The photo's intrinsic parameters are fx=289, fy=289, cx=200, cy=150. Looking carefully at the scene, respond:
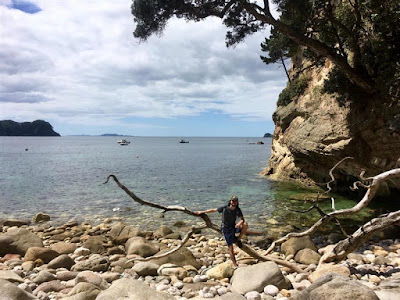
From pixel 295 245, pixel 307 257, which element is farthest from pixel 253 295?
pixel 295 245

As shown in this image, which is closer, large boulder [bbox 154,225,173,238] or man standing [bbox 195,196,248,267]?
man standing [bbox 195,196,248,267]

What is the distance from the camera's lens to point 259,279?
7465 mm

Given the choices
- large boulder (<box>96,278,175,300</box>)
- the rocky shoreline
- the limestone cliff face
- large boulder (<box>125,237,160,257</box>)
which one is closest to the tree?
the limestone cliff face

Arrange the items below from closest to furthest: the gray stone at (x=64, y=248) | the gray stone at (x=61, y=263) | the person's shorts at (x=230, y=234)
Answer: the person's shorts at (x=230, y=234), the gray stone at (x=61, y=263), the gray stone at (x=64, y=248)

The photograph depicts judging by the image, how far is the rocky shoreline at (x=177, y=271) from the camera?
5.99m

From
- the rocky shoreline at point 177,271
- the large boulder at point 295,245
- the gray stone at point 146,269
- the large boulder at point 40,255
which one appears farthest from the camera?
the large boulder at point 295,245

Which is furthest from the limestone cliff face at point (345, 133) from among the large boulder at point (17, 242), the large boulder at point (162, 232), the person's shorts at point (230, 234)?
the large boulder at point (17, 242)

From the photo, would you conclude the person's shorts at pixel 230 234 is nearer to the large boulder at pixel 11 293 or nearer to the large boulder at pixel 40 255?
the large boulder at pixel 11 293

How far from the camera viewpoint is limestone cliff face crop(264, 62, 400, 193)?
15312mm

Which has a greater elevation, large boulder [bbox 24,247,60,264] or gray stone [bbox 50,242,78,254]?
large boulder [bbox 24,247,60,264]

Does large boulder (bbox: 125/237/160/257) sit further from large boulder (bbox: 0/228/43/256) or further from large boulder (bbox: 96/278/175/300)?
large boulder (bbox: 96/278/175/300)

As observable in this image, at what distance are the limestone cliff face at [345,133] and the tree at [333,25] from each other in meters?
1.34

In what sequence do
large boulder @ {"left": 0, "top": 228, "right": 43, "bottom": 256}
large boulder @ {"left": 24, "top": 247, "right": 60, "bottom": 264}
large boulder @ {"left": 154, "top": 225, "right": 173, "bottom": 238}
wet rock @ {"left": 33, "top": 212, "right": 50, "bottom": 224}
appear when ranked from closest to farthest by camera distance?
large boulder @ {"left": 24, "top": 247, "right": 60, "bottom": 264} → large boulder @ {"left": 0, "top": 228, "right": 43, "bottom": 256} → large boulder @ {"left": 154, "top": 225, "right": 173, "bottom": 238} → wet rock @ {"left": 33, "top": 212, "right": 50, "bottom": 224}

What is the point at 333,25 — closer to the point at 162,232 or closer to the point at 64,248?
the point at 162,232
